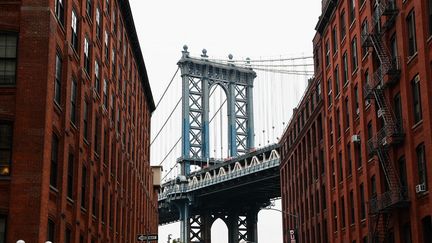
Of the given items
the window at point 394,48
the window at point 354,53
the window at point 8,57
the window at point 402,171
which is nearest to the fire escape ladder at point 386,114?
the window at point 402,171

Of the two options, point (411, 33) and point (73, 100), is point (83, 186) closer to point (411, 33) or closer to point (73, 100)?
point (73, 100)

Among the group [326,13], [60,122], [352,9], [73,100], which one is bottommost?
[60,122]

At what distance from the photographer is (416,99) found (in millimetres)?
41062

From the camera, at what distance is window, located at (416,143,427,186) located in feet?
129

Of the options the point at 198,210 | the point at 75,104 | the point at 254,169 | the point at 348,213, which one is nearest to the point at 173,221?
the point at 198,210

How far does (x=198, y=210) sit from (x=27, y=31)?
131442 millimetres

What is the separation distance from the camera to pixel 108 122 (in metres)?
51.3

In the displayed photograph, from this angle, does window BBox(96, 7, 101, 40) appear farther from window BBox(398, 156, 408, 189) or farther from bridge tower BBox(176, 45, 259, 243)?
bridge tower BBox(176, 45, 259, 243)

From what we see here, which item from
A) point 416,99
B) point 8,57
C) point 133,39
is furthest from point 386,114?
point 133,39

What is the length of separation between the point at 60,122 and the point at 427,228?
63.8ft

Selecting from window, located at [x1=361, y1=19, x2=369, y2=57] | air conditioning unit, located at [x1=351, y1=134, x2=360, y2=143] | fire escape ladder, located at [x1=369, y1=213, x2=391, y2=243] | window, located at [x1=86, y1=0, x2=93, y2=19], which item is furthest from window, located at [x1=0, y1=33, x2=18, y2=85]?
air conditioning unit, located at [x1=351, y1=134, x2=360, y2=143]

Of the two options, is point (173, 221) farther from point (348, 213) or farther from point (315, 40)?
point (348, 213)

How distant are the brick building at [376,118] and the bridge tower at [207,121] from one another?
90330mm

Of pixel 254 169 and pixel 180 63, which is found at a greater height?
pixel 180 63
